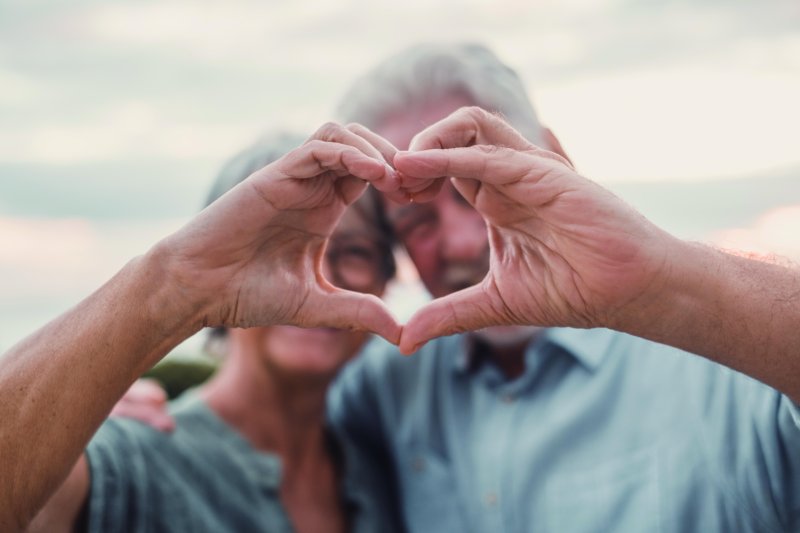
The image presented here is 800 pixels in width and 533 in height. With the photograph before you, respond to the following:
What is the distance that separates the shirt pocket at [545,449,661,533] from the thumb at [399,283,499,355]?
37.4 inches

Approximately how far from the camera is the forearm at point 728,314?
6.00 ft

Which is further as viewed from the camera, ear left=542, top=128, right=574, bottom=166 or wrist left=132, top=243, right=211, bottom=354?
ear left=542, top=128, right=574, bottom=166

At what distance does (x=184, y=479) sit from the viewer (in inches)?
107

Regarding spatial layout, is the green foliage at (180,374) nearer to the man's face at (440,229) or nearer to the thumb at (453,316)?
the man's face at (440,229)

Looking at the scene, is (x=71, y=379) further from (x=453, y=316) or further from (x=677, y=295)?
(x=677, y=295)

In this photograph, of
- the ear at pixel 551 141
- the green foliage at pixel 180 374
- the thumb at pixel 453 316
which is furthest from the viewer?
the green foliage at pixel 180 374

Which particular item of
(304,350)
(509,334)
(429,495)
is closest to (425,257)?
(509,334)

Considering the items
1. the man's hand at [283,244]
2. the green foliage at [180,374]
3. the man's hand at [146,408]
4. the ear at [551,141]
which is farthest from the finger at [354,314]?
the green foliage at [180,374]

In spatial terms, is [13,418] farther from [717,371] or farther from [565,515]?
[717,371]

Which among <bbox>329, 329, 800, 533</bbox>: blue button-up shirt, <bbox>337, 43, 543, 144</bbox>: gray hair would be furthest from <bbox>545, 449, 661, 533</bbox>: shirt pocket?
<bbox>337, 43, 543, 144</bbox>: gray hair

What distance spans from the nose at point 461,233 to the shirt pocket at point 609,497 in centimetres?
89

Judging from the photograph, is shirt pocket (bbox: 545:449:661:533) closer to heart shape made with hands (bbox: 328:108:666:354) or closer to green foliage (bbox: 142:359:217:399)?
heart shape made with hands (bbox: 328:108:666:354)

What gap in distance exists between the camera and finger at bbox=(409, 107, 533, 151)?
6.09ft

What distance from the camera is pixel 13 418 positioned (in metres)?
1.95
